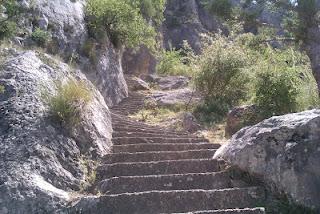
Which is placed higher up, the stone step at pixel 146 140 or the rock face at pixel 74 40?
the rock face at pixel 74 40

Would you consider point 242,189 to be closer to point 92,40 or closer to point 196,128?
point 196,128

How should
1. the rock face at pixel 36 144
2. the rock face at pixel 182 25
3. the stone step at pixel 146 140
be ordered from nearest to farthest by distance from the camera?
1. the rock face at pixel 36 144
2. the stone step at pixel 146 140
3. the rock face at pixel 182 25

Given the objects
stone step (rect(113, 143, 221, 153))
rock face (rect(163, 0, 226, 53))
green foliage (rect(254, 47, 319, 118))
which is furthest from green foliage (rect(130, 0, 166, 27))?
stone step (rect(113, 143, 221, 153))

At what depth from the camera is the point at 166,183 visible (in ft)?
21.0

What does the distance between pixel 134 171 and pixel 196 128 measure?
5398 millimetres

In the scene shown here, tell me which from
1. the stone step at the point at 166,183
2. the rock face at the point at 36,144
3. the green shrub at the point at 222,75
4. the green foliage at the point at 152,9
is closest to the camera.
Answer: the rock face at the point at 36,144

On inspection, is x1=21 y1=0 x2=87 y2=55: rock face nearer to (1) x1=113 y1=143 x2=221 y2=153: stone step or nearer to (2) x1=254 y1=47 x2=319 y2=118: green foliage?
(1) x1=113 y1=143 x2=221 y2=153: stone step

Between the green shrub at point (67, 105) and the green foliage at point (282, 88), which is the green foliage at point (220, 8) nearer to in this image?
the green shrub at point (67, 105)

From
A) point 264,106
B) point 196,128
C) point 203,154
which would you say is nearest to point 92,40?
point 196,128

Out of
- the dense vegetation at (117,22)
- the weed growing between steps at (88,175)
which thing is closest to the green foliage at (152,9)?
the dense vegetation at (117,22)

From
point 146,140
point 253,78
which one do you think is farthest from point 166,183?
point 253,78

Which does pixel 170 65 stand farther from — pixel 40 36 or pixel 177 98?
pixel 40 36

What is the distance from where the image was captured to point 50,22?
1382 cm

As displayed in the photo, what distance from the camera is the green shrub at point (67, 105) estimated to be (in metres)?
6.99
